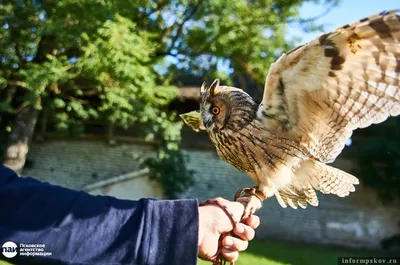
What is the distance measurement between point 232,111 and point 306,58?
0.45 m

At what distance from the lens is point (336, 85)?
5.27ft

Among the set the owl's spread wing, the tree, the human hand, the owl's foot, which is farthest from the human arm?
the tree

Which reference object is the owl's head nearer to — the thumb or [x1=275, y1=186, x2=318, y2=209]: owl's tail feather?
[x1=275, y1=186, x2=318, y2=209]: owl's tail feather

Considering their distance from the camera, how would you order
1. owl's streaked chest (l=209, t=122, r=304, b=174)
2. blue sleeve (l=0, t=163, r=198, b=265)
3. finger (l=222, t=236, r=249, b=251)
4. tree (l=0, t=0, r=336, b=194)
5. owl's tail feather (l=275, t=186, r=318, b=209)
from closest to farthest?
blue sleeve (l=0, t=163, r=198, b=265) < finger (l=222, t=236, r=249, b=251) < owl's streaked chest (l=209, t=122, r=304, b=174) < owl's tail feather (l=275, t=186, r=318, b=209) < tree (l=0, t=0, r=336, b=194)

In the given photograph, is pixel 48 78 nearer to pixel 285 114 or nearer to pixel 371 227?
pixel 285 114

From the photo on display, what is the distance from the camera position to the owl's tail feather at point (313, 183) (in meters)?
1.81

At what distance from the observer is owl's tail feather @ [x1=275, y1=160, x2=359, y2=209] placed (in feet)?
5.92

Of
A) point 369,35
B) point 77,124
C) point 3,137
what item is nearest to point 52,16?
point 77,124

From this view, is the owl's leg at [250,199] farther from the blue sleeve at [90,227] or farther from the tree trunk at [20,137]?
the tree trunk at [20,137]

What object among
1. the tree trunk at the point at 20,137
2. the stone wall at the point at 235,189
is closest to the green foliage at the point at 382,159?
the stone wall at the point at 235,189

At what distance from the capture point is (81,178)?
39.4 feet

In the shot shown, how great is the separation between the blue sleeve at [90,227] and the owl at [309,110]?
1.90ft

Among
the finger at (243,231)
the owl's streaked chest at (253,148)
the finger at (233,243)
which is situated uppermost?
the owl's streaked chest at (253,148)

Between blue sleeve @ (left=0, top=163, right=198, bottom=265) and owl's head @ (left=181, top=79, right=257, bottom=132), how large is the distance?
100cm
